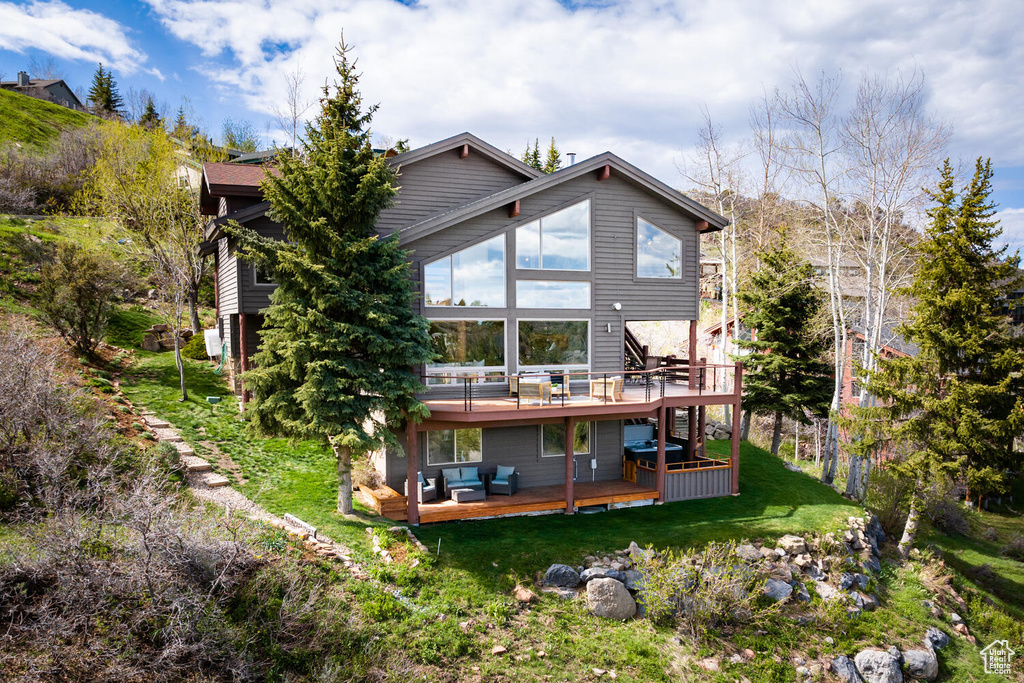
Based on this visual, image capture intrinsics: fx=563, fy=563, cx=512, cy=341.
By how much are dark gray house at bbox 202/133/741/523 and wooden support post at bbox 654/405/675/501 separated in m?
0.03

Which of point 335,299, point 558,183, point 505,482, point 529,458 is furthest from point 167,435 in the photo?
point 558,183

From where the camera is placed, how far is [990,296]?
540 inches

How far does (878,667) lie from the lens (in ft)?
34.0

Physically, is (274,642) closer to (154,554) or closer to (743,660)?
(154,554)

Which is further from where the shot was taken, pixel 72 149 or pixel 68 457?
pixel 72 149

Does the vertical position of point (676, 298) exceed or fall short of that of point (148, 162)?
it falls short

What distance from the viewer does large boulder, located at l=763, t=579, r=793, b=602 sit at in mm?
11531

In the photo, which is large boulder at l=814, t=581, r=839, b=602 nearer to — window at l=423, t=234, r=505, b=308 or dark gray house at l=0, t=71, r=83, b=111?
window at l=423, t=234, r=505, b=308

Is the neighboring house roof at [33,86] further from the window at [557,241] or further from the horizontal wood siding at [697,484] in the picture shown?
the horizontal wood siding at [697,484]

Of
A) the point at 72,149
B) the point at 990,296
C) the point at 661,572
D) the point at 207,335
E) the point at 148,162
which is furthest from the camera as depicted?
the point at 72,149

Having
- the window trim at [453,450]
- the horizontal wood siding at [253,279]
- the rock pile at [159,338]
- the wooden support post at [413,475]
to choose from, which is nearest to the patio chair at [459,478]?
the window trim at [453,450]

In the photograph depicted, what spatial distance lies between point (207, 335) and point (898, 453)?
77.0ft

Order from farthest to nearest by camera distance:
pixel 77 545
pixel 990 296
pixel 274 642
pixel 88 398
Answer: pixel 990 296 < pixel 88 398 < pixel 274 642 < pixel 77 545

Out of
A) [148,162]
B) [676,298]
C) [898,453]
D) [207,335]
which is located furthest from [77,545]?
[148,162]
